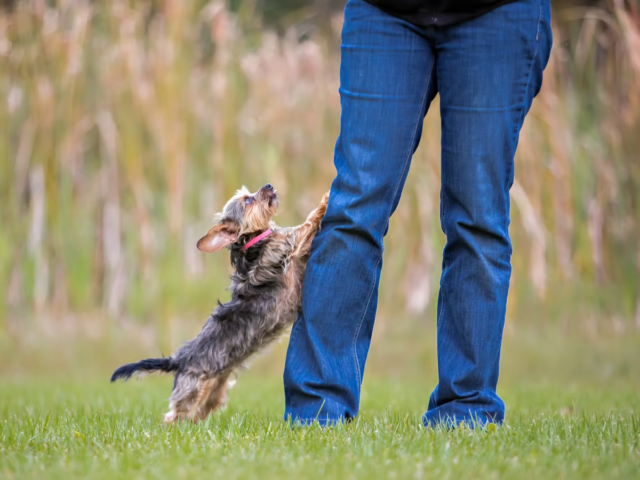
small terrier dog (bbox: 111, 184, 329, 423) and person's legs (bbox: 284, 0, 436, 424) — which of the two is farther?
small terrier dog (bbox: 111, 184, 329, 423)

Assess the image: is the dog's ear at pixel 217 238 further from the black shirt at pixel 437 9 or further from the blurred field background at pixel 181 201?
the blurred field background at pixel 181 201

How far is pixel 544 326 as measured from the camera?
5.79 meters

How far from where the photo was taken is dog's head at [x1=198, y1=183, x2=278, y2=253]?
343cm

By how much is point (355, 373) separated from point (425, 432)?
0.33 meters

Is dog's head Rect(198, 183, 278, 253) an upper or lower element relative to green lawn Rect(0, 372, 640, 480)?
upper

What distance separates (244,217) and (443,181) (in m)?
1.27

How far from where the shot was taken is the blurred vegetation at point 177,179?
5.76 m

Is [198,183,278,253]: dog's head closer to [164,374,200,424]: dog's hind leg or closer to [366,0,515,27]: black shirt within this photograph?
[164,374,200,424]: dog's hind leg

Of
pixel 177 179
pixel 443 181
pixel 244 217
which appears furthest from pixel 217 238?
pixel 177 179

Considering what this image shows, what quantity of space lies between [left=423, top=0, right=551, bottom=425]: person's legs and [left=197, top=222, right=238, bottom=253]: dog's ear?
1126 millimetres

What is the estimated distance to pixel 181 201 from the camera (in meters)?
5.73

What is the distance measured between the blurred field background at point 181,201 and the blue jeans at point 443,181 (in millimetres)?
3134

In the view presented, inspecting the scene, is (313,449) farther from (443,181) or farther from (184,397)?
(184,397)

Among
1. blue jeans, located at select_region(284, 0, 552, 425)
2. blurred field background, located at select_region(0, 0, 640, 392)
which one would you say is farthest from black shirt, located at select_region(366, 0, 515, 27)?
blurred field background, located at select_region(0, 0, 640, 392)
